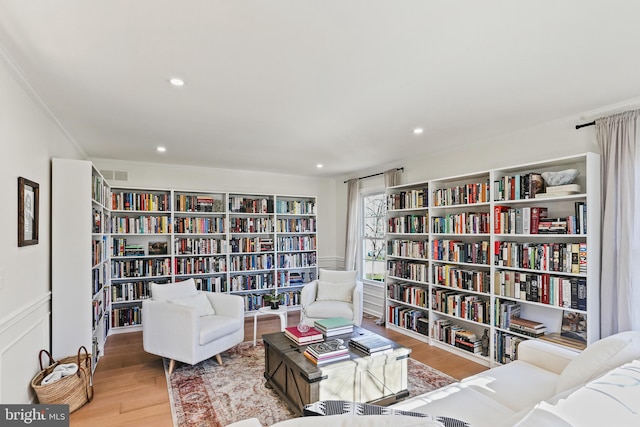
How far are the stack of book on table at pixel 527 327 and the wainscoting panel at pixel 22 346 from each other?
3926 mm

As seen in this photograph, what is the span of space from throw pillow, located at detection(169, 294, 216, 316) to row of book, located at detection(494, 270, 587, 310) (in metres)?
3.07

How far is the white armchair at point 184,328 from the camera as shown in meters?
3.13

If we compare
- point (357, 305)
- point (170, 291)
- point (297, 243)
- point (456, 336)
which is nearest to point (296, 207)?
point (297, 243)

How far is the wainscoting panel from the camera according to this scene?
1959 mm

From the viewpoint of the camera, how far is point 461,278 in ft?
12.2

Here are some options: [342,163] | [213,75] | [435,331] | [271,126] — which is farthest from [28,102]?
[435,331]

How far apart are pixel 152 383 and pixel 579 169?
14.0ft

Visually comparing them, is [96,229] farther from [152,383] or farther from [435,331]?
[435,331]

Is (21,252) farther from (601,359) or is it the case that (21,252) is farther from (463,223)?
(463,223)

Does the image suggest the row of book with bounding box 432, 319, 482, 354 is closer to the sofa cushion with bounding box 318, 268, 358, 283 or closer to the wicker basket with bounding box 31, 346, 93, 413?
the sofa cushion with bounding box 318, 268, 358, 283

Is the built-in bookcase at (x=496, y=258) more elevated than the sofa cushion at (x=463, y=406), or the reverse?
the built-in bookcase at (x=496, y=258)

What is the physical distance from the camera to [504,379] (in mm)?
2096

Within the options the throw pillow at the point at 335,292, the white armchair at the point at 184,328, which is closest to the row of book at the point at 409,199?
the throw pillow at the point at 335,292

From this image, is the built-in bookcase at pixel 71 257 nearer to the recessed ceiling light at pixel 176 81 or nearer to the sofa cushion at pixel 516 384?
the recessed ceiling light at pixel 176 81
